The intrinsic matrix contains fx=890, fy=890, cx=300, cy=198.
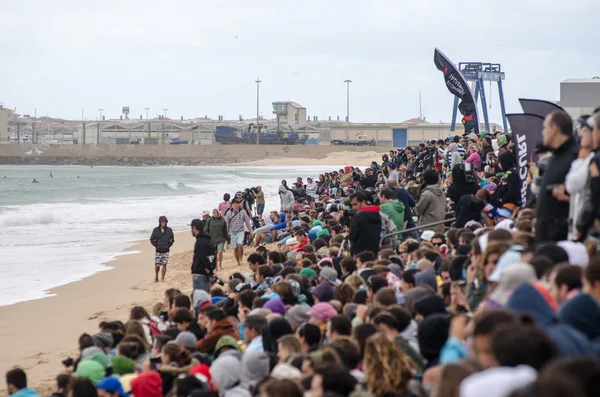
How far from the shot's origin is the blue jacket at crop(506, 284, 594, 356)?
13.3 feet

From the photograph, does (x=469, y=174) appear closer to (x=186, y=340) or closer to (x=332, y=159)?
(x=186, y=340)

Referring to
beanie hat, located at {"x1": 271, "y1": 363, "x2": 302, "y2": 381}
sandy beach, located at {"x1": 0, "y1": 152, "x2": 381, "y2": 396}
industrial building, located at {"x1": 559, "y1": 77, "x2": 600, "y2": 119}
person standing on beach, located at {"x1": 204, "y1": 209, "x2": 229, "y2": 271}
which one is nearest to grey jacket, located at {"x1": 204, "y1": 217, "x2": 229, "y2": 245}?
person standing on beach, located at {"x1": 204, "y1": 209, "x2": 229, "y2": 271}

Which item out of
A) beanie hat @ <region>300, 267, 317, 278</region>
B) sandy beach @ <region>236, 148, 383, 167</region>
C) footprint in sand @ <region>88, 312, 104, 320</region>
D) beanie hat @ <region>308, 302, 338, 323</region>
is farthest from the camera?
sandy beach @ <region>236, 148, 383, 167</region>

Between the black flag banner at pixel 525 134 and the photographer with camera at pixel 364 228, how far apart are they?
1.83m

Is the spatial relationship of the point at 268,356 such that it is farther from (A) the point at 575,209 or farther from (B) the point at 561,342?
(B) the point at 561,342

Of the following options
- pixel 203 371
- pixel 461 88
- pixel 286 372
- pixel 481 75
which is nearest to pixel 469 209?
pixel 203 371

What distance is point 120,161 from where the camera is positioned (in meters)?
148

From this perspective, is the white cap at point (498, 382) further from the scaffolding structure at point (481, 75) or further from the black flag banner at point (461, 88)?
the scaffolding structure at point (481, 75)

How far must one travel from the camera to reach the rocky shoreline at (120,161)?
141m

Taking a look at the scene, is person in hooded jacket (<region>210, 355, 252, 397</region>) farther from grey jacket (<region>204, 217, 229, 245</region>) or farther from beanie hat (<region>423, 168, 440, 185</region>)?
grey jacket (<region>204, 217, 229, 245</region>)

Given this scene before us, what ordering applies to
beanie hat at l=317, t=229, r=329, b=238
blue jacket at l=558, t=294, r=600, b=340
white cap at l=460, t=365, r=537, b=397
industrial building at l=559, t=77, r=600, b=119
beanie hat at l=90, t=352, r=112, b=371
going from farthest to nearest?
industrial building at l=559, t=77, r=600, b=119
beanie hat at l=317, t=229, r=329, b=238
beanie hat at l=90, t=352, r=112, b=371
blue jacket at l=558, t=294, r=600, b=340
white cap at l=460, t=365, r=537, b=397

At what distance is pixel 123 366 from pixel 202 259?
5601 mm

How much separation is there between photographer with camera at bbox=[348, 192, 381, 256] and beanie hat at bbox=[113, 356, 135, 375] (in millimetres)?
3943

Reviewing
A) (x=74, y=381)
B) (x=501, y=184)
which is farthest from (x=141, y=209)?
(x=74, y=381)
